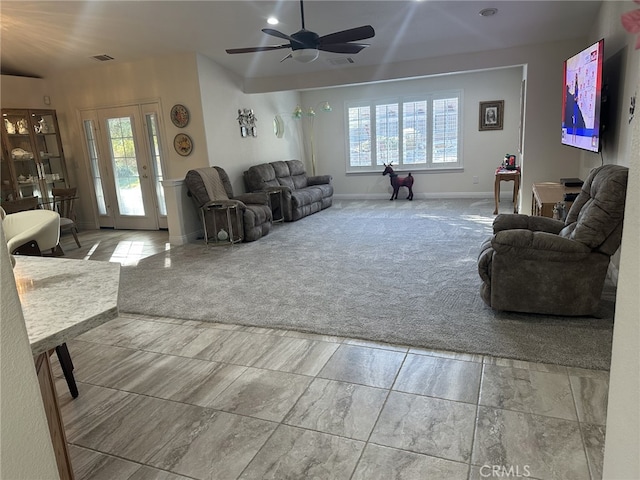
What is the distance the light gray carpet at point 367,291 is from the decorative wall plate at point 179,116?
1.95 m

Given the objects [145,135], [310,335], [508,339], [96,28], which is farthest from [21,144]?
[508,339]

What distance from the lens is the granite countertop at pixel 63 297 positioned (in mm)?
1102

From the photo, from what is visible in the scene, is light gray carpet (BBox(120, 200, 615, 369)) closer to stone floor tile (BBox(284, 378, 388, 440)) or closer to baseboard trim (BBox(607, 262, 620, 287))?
baseboard trim (BBox(607, 262, 620, 287))

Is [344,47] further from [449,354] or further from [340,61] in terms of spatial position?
[449,354]

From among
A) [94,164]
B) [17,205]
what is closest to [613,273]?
[17,205]

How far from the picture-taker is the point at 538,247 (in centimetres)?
280

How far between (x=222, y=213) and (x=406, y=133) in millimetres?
4742

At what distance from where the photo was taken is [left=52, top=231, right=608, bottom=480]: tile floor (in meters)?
1.74

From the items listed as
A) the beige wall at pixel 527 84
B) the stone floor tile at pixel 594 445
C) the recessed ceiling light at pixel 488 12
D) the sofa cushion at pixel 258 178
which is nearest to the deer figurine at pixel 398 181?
the beige wall at pixel 527 84

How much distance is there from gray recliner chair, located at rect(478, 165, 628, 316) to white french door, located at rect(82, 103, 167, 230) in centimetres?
567

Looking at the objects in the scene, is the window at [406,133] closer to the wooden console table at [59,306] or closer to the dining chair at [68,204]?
the dining chair at [68,204]

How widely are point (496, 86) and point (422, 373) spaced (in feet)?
24.1

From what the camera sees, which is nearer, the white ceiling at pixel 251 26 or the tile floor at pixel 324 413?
the tile floor at pixel 324 413

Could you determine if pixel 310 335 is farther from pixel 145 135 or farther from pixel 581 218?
pixel 145 135
